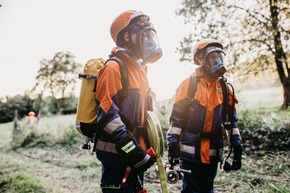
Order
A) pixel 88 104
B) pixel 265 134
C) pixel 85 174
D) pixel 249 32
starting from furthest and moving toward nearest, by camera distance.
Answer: pixel 249 32
pixel 265 134
pixel 85 174
pixel 88 104

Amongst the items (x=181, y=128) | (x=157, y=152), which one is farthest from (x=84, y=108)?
(x=181, y=128)

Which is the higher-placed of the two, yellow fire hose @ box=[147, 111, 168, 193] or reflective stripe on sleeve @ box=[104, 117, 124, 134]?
reflective stripe on sleeve @ box=[104, 117, 124, 134]

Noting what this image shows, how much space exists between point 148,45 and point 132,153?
94 cm

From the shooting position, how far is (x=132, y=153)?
191 cm

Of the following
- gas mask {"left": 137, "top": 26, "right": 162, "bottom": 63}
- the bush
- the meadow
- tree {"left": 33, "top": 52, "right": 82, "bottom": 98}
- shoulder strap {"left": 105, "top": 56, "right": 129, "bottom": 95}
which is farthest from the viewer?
tree {"left": 33, "top": 52, "right": 82, "bottom": 98}

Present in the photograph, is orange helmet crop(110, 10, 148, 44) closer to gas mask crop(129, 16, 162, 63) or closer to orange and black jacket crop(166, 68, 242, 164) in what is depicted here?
gas mask crop(129, 16, 162, 63)

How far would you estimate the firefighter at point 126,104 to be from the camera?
1.96 m

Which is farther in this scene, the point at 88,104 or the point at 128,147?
the point at 88,104

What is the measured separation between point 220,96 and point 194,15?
12.6 m

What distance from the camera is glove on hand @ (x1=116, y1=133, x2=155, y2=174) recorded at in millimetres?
1910

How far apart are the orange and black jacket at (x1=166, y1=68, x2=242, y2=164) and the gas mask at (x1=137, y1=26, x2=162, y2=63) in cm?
96

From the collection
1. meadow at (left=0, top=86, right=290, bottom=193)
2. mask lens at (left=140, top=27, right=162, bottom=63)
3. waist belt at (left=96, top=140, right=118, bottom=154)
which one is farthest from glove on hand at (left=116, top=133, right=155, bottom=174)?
meadow at (left=0, top=86, right=290, bottom=193)

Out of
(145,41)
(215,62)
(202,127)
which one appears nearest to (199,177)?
(202,127)

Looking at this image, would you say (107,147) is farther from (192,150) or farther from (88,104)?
(192,150)
